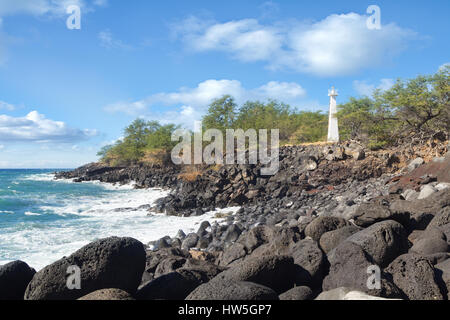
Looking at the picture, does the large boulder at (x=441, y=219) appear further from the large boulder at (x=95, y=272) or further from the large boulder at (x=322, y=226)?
the large boulder at (x=95, y=272)

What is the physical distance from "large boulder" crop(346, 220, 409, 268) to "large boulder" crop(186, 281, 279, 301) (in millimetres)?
2433

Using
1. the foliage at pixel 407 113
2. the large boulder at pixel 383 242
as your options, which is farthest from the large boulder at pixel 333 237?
the foliage at pixel 407 113

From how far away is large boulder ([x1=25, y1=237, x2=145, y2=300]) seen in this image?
4844 millimetres

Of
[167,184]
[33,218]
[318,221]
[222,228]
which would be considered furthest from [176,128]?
[318,221]

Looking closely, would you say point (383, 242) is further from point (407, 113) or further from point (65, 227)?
point (407, 113)

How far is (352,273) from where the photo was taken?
4938 mm

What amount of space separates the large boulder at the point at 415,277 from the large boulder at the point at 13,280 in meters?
5.94

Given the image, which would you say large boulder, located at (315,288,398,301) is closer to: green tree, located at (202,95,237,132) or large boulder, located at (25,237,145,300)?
large boulder, located at (25,237,145,300)

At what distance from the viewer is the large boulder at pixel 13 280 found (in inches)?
211

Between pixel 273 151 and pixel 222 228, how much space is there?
54.2 ft

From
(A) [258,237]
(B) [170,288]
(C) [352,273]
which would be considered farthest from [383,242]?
(B) [170,288]

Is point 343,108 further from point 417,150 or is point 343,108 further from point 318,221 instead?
point 318,221

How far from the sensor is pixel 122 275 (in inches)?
202

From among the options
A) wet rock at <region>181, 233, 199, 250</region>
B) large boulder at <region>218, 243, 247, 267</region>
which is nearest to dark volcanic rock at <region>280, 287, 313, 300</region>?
large boulder at <region>218, 243, 247, 267</region>
